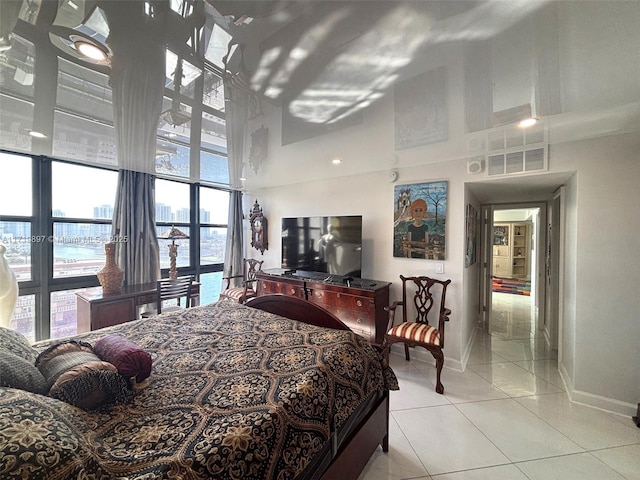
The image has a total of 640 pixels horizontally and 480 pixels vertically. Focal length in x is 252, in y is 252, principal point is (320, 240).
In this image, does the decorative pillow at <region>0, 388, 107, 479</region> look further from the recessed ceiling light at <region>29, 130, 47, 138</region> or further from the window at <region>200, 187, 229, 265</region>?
the window at <region>200, 187, 229, 265</region>

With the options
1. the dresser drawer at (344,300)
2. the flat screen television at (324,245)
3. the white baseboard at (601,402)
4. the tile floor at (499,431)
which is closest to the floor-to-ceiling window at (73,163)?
the flat screen television at (324,245)

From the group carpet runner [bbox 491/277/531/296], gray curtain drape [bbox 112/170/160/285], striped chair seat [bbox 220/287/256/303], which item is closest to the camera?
gray curtain drape [bbox 112/170/160/285]

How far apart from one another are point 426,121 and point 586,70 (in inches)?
32.5

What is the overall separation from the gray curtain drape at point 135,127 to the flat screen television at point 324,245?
1.92 m

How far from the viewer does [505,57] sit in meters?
1.21

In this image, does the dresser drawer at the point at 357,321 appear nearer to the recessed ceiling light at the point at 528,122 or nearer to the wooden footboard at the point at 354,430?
the wooden footboard at the point at 354,430

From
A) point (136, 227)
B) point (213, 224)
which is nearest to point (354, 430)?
point (136, 227)

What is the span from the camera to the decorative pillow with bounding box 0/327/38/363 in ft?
3.90

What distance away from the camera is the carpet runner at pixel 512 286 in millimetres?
6734

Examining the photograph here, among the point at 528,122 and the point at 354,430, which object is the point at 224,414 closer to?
the point at 354,430

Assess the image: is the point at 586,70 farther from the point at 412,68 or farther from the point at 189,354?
the point at 189,354

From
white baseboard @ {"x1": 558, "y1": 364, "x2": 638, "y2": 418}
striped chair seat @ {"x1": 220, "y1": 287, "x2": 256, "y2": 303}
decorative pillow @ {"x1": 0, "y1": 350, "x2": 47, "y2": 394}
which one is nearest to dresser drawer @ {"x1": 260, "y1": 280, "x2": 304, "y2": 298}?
striped chair seat @ {"x1": 220, "y1": 287, "x2": 256, "y2": 303}

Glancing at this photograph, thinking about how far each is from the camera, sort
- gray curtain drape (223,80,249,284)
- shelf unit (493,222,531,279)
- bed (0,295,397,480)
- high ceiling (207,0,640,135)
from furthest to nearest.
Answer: shelf unit (493,222,531,279) → gray curtain drape (223,80,249,284) → high ceiling (207,0,640,135) → bed (0,295,397,480)

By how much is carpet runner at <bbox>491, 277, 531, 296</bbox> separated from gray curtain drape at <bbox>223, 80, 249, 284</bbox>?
21.4ft
